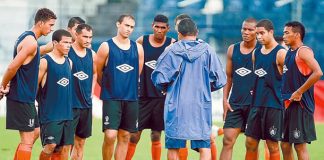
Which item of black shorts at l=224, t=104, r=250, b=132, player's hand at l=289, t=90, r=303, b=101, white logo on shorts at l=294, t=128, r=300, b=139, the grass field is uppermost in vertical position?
player's hand at l=289, t=90, r=303, b=101

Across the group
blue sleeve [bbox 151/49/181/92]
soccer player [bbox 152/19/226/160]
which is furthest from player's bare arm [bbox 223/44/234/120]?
blue sleeve [bbox 151/49/181/92]

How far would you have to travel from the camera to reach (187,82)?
1034 cm

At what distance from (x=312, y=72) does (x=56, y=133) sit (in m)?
3.52

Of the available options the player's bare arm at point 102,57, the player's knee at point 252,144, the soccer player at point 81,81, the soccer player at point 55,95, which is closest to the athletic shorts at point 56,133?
the soccer player at point 55,95

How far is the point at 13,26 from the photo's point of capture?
24.7m

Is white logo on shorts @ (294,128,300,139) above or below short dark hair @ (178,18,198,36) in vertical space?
below

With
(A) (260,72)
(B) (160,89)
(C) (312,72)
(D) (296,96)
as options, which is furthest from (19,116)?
(C) (312,72)

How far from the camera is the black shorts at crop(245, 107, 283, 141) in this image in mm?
11797

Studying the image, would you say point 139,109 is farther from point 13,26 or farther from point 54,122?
point 13,26

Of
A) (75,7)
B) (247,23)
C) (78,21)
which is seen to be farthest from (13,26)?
(247,23)

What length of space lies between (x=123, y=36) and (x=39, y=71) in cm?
164

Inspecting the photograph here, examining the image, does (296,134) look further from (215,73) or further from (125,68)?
(125,68)

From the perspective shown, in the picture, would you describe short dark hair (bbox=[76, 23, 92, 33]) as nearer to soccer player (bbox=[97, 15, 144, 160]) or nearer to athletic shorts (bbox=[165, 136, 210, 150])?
soccer player (bbox=[97, 15, 144, 160])

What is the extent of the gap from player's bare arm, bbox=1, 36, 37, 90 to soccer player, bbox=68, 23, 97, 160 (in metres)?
1.21
